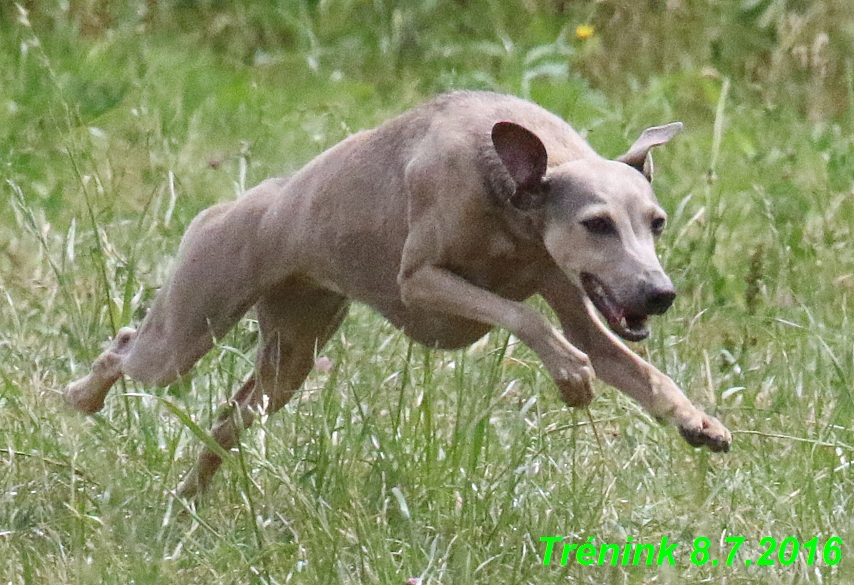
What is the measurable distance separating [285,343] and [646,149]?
140cm

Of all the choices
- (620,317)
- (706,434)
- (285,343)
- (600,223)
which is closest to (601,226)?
(600,223)

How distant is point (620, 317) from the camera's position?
4.15 m

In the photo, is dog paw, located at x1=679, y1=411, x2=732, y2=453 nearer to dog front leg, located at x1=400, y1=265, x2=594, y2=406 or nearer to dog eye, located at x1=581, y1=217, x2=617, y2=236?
dog front leg, located at x1=400, y1=265, x2=594, y2=406

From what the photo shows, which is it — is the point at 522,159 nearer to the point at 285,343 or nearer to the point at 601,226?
the point at 601,226

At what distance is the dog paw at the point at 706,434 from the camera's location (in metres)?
4.23

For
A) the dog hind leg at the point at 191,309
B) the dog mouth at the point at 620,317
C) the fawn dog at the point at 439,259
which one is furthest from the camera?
the dog hind leg at the point at 191,309

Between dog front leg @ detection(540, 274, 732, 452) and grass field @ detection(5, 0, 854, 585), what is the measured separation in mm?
361

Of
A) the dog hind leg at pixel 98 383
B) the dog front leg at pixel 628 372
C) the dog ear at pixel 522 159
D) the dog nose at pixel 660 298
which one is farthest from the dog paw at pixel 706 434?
the dog hind leg at pixel 98 383

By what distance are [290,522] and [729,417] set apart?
1.65 meters

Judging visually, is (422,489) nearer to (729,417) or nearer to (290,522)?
(290,522)

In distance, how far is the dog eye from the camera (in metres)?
4.23

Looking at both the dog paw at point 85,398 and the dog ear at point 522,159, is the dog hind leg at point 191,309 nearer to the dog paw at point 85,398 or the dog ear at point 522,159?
the dog paw at point 85,398

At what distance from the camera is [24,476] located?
510 cm

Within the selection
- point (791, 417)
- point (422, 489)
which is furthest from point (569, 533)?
point (791, 417)
